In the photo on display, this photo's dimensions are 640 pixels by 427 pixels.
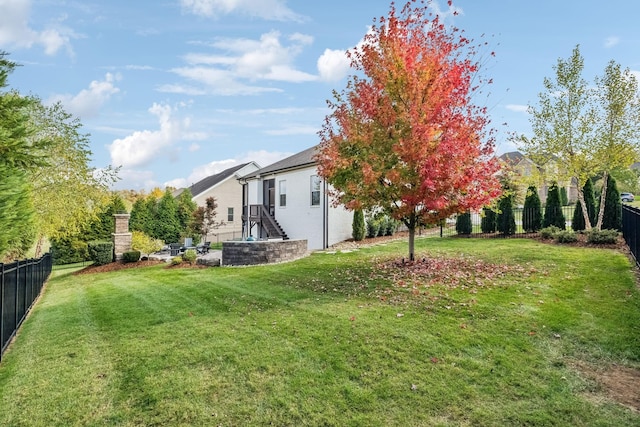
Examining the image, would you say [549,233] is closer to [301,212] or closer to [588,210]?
[588,210]

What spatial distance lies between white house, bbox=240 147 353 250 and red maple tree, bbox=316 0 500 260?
526 cm

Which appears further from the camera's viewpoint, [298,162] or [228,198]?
[228,198]

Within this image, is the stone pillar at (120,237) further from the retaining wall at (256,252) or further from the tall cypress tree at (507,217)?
the tall cypress tree at (507,217)

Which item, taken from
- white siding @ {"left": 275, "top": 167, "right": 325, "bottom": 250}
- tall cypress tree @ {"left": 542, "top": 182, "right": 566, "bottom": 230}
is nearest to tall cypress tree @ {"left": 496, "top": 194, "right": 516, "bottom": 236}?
tall cypress tree @ {"left": 542, "top": 182, "right": 566, "bottom": 230}

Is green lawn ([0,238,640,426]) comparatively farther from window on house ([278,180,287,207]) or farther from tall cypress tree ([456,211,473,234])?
window on house ([278,180,287,207])

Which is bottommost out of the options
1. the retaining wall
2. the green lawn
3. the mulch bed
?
Result: the mulch bed

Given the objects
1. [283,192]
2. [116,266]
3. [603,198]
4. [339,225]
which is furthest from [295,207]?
[603,198]

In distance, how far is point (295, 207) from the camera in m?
18.8

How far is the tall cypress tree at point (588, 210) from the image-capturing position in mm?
15453

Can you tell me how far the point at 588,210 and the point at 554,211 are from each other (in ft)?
5.13

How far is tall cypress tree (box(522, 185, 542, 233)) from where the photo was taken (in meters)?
16.0

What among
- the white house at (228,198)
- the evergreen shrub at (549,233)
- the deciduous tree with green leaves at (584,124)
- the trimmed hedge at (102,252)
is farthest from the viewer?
the white house at (228,198)

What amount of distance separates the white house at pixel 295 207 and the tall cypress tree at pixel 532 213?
795cm

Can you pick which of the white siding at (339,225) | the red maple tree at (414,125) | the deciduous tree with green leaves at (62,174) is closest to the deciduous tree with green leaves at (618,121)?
the red maple tree at (414,125)
